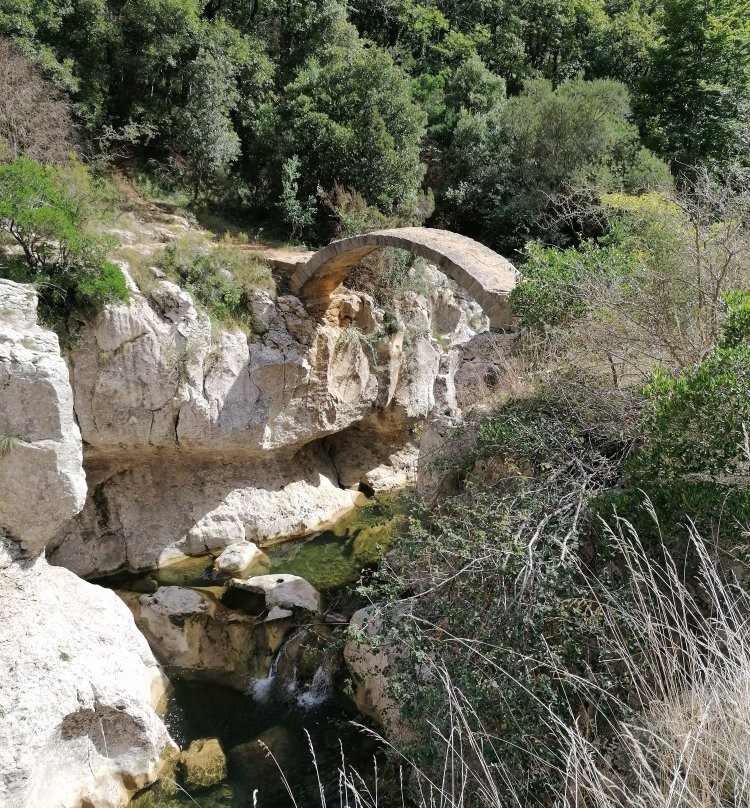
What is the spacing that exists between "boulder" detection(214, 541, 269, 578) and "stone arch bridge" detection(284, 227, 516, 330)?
5322 mm

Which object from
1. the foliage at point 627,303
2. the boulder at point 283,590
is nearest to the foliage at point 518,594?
the foliage at point 627,303

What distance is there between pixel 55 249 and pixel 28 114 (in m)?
5.15

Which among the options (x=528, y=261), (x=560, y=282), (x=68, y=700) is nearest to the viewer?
(x=68, y=700)

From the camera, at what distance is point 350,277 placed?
590 inches

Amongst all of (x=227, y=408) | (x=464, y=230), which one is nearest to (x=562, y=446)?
(x=227, y=408)

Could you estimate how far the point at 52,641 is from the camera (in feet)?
24.8

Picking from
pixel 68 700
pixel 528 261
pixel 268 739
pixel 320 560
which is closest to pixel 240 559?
pixel 320 560

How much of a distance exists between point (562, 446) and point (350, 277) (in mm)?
9003

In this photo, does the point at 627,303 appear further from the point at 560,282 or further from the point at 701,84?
the point at 701,84

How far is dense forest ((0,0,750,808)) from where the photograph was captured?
4.22 metres

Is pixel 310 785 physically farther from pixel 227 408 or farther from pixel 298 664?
pixel 227 408

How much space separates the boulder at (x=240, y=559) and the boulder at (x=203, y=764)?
3.80m

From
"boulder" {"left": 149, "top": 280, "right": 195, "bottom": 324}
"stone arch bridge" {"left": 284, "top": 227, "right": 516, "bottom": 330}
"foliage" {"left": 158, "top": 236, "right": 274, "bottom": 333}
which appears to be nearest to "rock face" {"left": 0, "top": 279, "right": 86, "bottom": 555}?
"boulder" {"left": 149, "top": 280, "right": 195, "bottom": 324}

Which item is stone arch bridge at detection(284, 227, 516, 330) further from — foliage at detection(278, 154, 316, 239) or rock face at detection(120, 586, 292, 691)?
rock face at detection(120, 586, 292, 691)
